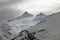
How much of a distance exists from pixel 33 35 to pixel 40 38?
210 inches

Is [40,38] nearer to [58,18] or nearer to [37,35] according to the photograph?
[37,35]

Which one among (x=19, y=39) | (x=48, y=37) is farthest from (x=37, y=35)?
(x=19, y=39)

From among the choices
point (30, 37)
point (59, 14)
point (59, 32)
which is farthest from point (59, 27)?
point (59, 14)

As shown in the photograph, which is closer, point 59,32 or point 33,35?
point 59,32

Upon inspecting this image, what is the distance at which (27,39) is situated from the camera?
68.9 metres

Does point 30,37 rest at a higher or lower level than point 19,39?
higher

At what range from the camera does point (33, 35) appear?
220 feet

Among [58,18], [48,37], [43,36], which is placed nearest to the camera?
[48,37]

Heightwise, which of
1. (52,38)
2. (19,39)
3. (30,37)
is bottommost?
(19,39)

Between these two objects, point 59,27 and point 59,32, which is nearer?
point 59,32

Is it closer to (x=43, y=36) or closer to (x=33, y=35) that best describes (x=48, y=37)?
(x=43, y=36)

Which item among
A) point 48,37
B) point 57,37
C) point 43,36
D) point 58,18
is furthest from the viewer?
point 58,18

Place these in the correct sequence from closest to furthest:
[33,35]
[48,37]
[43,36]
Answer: [48,37]
[43,36]
[33,35]

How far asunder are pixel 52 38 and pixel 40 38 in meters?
7.06
